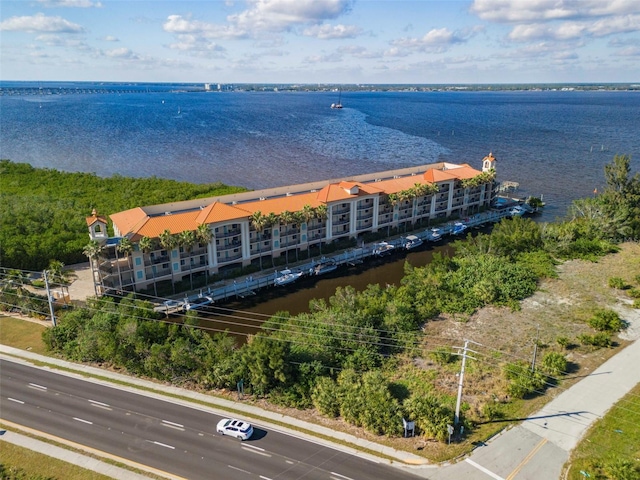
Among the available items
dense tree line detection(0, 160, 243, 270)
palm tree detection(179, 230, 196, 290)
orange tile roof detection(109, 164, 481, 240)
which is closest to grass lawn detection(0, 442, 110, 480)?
orange tile roof detection(109, 164, 481, 240)

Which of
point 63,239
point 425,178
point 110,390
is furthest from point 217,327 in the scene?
point 425,178

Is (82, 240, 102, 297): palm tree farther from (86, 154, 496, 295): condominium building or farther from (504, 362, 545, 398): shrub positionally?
(504, 362, 545, 398): shrub

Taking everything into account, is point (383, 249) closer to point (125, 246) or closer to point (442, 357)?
point (442, 357)

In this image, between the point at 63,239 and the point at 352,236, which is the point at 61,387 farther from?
the point at 352,236

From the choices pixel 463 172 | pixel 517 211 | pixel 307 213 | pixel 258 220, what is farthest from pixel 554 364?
→ pixel 517 211

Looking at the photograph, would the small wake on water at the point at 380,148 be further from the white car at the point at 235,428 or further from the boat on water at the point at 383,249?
the white car at the point at 235,428
